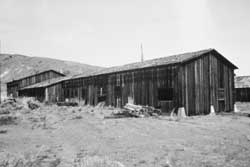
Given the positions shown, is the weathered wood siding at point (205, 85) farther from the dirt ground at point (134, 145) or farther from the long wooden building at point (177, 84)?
the dirt ground at point (134, 145)

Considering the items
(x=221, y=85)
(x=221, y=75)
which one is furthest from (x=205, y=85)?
(x=221, y=75)

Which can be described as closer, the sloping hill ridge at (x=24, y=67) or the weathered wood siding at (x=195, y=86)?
the weathered wood siding at (x=195, y=86)

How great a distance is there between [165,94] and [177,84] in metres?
1.63

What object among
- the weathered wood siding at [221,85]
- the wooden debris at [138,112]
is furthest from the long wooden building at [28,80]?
the weathered wood siding at [221,85]

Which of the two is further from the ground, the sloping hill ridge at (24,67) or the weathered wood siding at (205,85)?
the sloping hill ridge at (24,67)

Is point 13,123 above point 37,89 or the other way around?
the other way around

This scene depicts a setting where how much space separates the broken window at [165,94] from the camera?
18.2 meters

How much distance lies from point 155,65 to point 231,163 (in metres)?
13.7

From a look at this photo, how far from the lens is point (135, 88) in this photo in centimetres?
2086

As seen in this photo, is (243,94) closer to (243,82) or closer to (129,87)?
(243,82)

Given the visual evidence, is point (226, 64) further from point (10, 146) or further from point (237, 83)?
point (10, 146)

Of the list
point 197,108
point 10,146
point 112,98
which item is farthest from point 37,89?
point 10,146

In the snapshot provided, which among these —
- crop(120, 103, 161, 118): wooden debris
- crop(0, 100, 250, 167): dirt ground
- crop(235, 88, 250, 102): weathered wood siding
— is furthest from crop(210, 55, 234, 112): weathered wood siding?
crop(235, 88, 250, 102): weathered wood siding

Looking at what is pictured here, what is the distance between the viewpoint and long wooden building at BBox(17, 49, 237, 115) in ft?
58.5
